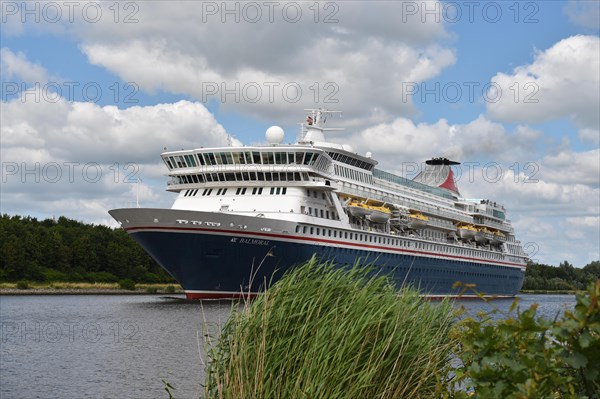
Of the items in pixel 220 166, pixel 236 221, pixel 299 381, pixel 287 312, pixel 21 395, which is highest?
pixel 220 166

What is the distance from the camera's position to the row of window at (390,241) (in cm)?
4625

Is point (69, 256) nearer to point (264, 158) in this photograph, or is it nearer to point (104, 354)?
point (264, 158)

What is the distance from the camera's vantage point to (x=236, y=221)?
136 ft

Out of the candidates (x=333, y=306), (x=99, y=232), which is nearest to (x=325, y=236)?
(x=333, y=306)

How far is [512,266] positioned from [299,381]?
3065 inches

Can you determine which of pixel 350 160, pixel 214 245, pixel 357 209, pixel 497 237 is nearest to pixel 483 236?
pixel 497 237

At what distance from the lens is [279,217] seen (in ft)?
147

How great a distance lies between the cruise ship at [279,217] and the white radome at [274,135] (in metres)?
0.07

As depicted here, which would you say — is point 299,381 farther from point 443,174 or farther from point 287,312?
point 443,174

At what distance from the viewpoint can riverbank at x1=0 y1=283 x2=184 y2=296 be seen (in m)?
69.4

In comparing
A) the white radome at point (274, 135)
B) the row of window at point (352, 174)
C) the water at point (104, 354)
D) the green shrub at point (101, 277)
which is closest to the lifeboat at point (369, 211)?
the row of window at point (352, 174)

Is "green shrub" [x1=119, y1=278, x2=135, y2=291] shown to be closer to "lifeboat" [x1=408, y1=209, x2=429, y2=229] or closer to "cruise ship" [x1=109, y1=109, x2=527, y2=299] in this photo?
"cruise ship" [x1=109, y1=109, x2=527, y2=299]

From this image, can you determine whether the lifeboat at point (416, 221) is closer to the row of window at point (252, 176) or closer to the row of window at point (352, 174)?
the row of window at point (352, 174)

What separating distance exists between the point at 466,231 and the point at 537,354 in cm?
6544
